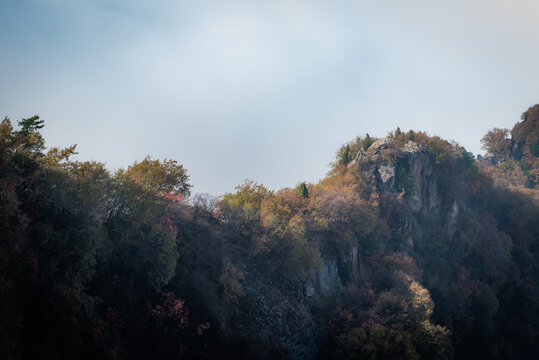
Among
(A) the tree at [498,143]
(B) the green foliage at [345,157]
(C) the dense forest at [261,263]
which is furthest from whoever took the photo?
(A) the tree at [498,143]

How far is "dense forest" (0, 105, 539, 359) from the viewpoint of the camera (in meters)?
18.6

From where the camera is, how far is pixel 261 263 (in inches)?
1305

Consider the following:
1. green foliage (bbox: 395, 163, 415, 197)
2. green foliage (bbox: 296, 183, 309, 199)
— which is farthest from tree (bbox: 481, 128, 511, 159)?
green foliage (bbox: 296, 183, 309, 199)

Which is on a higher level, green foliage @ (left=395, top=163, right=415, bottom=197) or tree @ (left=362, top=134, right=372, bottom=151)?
tree @ (left=362, top=134, right=372, bottom=151)

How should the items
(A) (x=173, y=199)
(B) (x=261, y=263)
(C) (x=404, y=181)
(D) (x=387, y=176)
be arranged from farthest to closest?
1. (C) (x=404, y=181)
2. (D) (x=387, y=176)
3. (B) (x=261, y=263)
4. (A) (x=173, y=199)

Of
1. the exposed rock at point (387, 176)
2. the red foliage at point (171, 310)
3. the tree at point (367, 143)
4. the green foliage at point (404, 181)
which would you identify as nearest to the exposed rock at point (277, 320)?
the red foliage at point (171, 310)

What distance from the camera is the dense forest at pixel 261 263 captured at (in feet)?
61.0

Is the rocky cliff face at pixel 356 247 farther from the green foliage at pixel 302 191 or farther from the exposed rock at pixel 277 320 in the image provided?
the green foliage at pixel 302 191

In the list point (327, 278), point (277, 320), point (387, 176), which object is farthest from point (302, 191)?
point (277, 320)

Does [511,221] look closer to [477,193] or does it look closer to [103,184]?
[477,193]

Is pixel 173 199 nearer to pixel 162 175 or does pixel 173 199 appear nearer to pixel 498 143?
pixel 162 175

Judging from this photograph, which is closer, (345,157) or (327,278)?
(327,278)

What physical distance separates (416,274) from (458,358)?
528 inches

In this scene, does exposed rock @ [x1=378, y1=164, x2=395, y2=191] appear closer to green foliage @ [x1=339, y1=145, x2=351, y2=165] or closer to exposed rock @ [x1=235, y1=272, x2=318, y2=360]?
green foliage @ [x1=339, y1=145, x2=351, y2=165]
